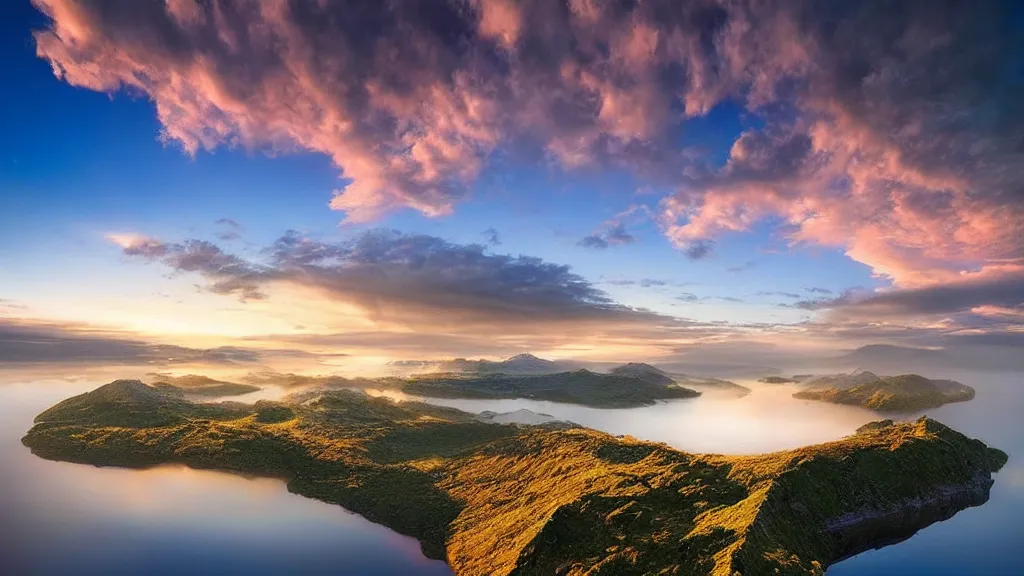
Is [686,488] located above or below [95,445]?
above

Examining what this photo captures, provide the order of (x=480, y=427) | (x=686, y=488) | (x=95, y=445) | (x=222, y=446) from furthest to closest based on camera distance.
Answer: (x=480, y=427) → (x=95, y=445) → (x=222, y=446) → (x=686, y=488)

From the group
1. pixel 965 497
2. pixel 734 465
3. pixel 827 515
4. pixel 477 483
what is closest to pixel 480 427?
pixel 477 483

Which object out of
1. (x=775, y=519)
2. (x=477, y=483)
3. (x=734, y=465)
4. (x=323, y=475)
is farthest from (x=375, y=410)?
(x=775, y=519)

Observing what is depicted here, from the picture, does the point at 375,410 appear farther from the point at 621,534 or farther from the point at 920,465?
the point at 920,465

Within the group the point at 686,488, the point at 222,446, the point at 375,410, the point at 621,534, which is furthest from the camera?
the point at 375,410

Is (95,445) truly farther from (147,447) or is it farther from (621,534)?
(621,534)

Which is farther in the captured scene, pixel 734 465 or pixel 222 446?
pixel 222 446
